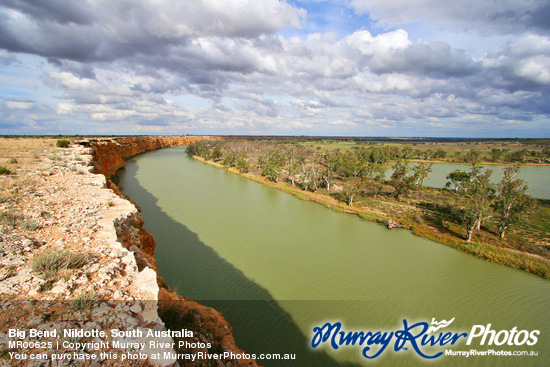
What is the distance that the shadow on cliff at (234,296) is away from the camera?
7469 mm

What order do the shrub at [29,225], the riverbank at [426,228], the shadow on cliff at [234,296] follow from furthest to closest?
the riverbank at [426,228] < the shadow on cliff at [234,296] < the shrub at [29,225]

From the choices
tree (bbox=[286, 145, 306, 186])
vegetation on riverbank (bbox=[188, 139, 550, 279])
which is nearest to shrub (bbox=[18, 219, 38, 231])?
vegetation on riverbank (bbox=[188, 139, 550, 279])

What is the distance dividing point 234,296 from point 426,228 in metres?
17.4

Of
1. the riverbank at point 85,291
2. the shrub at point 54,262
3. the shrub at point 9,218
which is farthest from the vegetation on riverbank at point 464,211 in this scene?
the shrub at point 9,218

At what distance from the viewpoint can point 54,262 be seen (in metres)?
3.98

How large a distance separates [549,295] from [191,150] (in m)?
73.8

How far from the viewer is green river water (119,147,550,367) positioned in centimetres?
800

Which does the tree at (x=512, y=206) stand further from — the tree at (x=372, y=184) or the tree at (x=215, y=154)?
the tree at (x=215, y=154)

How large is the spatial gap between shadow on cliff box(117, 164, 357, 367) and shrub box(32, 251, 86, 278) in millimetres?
5435

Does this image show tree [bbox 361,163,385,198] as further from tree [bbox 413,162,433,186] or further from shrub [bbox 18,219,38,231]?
shrub [bbox 18,219,38,231]

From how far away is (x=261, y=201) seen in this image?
83.8ft

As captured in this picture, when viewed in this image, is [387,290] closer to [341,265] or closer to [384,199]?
[341,265]

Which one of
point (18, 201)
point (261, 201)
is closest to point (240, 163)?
point (261, 201)

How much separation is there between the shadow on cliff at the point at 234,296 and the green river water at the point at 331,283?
4 centimetres
